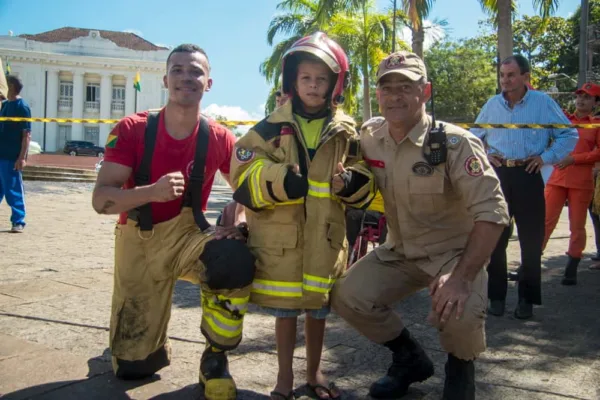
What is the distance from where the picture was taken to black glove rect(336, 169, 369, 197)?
9.03 feet

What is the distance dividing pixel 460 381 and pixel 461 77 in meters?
38.3

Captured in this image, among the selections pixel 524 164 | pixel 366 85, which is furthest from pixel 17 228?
pixel 366 85

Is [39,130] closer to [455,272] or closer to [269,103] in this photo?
[269,103]

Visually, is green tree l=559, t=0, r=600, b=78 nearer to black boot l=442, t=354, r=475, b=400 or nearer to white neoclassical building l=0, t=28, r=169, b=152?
white neoclassical building l=0, t=28, r=169, b=152

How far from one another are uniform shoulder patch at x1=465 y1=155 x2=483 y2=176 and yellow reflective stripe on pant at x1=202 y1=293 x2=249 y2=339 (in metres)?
1.23

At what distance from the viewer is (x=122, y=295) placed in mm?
3180

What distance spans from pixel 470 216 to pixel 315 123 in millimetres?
953

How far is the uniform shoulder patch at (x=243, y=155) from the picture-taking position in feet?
9.30

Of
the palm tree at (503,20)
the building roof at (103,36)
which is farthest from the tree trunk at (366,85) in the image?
the building roof at (103,36)

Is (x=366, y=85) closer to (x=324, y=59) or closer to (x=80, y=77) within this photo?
(x=324, y=59)

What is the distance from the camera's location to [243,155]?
2.85 meters

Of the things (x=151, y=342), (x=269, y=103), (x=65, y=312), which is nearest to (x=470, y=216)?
(x=151, y=342)

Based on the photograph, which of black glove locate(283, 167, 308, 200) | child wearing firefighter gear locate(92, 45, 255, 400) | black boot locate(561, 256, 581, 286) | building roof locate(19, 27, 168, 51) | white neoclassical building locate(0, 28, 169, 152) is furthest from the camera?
building roof locate(19, 27, 168, 51)

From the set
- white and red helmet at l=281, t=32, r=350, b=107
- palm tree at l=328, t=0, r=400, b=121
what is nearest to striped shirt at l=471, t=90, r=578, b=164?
white and red helmet at l=281, t=32, r=350, b=107
